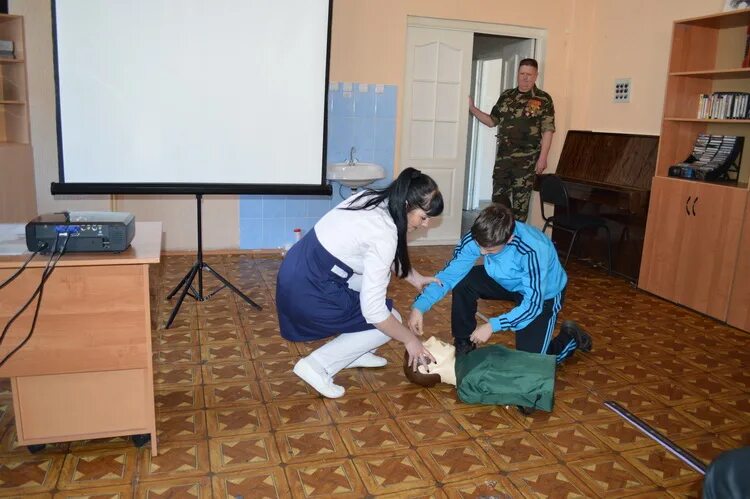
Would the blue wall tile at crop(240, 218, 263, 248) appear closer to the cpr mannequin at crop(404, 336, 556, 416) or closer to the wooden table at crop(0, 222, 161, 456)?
the cpr mannequin at crop(404, 336, 556, 416)

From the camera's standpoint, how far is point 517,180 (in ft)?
17.8

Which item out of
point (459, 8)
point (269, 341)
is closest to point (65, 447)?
point (269, 341)

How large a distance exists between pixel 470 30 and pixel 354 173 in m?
1.80

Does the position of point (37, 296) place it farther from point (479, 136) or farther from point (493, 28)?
point (479, 136)

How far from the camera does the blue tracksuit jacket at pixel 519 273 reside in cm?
266

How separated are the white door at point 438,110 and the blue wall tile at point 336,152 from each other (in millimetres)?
229

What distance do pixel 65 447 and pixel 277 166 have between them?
6.43 feet

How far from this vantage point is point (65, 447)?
2.25m

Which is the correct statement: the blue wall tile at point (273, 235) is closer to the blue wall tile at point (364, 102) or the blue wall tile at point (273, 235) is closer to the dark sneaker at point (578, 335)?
the blue wall tile at point (364, 102)

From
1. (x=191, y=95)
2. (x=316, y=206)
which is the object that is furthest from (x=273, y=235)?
(x=191, y=95)

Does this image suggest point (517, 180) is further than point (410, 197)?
Yes

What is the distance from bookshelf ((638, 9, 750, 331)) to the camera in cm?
389

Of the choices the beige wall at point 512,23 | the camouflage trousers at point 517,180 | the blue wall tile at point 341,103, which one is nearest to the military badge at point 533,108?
the camouflage trousers at point 517,180

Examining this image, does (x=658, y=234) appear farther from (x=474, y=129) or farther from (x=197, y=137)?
(x=474, y=129)
